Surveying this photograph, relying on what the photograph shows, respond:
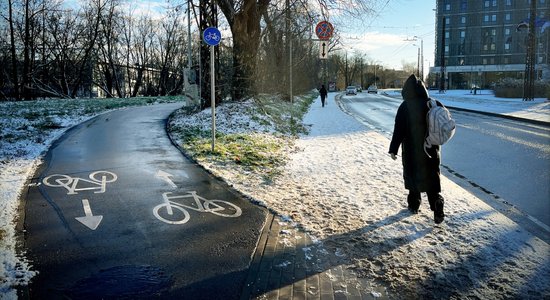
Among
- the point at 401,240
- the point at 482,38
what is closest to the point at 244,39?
the point at 401,240

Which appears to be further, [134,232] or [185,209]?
[185,209]

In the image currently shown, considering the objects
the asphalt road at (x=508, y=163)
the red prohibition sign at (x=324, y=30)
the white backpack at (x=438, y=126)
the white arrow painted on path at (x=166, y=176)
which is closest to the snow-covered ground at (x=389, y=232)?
the asphalt road at (x=508, y=163)

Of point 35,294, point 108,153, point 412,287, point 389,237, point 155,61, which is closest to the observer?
point 35,294

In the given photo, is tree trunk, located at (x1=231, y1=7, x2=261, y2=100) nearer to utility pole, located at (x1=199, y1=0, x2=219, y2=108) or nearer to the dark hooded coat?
utility pole, located at (x1=199, y1=0, x2=219, y2=108)

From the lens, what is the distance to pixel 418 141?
16.1ft

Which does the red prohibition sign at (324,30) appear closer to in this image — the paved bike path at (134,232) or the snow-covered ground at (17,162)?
the paved bike path at (134,232)

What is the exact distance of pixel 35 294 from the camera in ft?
10.5

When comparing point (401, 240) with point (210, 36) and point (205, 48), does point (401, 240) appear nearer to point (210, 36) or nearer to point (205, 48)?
point (210, 36)

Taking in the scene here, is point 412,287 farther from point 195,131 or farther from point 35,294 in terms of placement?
point 195,131

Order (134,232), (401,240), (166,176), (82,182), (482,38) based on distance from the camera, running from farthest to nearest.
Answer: (482,38), (166,176), (82,182), (134,232), (401,240)

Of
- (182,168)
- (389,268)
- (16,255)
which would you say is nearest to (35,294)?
(16,255)

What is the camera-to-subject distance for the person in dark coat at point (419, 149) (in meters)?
4.87

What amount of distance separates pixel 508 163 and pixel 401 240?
17.9ft

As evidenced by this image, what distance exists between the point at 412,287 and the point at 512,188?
4214mm
